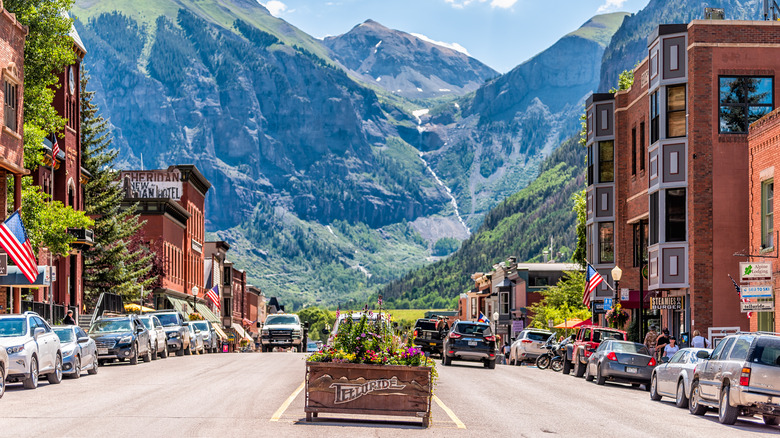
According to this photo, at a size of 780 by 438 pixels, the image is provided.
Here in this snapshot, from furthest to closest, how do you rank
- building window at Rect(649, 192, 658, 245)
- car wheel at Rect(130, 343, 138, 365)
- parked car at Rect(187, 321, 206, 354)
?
parked car at Rect(187, 321, 206, 354)
building window at Rect(649, 192, 658, 245)
car wheel at Rect(130, 343, 138, 365)

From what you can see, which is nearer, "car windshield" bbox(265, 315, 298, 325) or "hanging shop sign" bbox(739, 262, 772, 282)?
"hanging shop sign" bbox(739, 262, 772, 282)

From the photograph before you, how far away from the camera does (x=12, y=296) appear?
44969mm

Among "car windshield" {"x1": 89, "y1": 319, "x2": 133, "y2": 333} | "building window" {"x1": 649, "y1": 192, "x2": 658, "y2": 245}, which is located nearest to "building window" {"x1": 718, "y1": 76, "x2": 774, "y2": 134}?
"building window" {"x1": 649, "y1": 192, "x2": 658, "y2": 245}

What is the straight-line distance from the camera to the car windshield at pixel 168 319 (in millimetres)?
51062

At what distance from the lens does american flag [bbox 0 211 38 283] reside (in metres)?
36.0

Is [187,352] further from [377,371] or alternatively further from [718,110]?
[377,371]

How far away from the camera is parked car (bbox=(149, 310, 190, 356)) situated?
50.6 meters

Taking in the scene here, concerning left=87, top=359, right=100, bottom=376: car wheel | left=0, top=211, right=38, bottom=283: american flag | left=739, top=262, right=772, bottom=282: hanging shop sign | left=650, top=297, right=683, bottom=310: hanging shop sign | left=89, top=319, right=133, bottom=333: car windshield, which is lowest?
left=87, top=359, right=100, bottom=376: car wheel

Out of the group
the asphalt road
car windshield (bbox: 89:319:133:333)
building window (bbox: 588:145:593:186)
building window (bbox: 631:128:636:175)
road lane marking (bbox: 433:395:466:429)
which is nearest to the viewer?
the asphalt road

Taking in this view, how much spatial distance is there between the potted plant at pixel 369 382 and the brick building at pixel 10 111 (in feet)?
80.4

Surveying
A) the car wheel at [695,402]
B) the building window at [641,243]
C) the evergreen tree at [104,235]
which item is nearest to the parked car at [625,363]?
the car wheel at [695,402]

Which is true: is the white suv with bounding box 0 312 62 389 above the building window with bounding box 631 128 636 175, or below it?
below

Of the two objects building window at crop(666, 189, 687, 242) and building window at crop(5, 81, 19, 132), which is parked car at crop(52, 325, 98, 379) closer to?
building window at crop(5, 81, 19, 132)

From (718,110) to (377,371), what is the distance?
1126 inches
